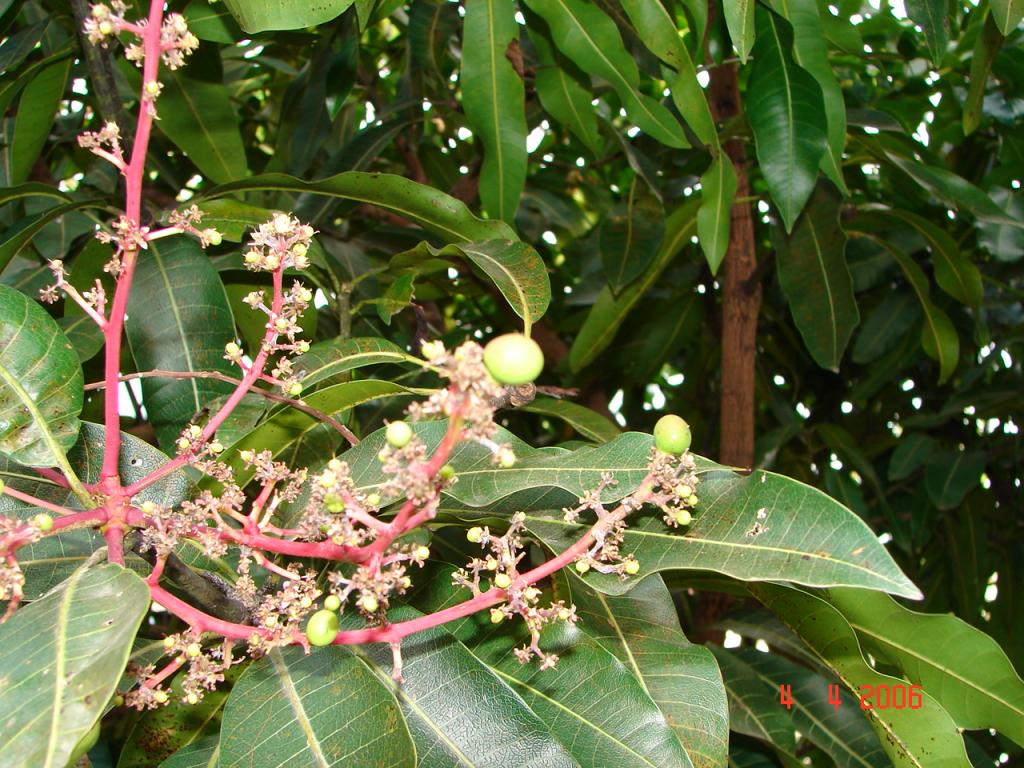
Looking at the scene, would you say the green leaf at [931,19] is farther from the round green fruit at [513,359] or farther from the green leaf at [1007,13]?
the round green fruit at [513,359]

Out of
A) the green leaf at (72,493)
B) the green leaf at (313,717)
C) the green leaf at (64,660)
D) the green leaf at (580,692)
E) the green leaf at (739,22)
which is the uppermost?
the green leaf at (739,22)

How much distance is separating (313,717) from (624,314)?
3.41ft

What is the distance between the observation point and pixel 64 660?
46 centimetres

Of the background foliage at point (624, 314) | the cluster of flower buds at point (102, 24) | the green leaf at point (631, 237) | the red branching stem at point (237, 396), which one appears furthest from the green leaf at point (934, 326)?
the cluster of flower buds at point (102, 24)

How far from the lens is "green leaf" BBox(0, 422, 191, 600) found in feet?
2.27

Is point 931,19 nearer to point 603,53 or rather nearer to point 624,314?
point 603,53

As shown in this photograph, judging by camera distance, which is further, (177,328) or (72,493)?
(177,328)

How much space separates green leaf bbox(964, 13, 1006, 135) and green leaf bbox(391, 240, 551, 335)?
693 millimetres

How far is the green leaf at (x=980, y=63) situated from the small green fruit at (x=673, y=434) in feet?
2.67

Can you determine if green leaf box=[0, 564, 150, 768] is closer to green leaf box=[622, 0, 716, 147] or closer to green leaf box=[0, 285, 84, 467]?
green leaf box=[0, 285, 84, 467]

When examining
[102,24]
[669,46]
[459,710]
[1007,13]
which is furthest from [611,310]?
[102,24]

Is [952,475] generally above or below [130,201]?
below

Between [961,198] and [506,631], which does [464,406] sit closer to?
[506,631]

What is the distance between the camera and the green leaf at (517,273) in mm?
757
